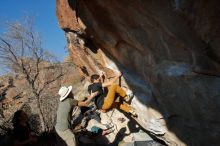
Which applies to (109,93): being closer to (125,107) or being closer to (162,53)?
(125,107)

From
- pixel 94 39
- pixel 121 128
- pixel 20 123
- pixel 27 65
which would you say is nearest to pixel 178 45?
pixel 94 39

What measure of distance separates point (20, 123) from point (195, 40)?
12.0 ft

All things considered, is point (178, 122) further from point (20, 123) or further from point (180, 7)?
point (20, 123)

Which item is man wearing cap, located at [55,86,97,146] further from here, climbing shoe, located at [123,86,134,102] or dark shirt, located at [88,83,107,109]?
climbing shoe, located at [123,86,134,102]

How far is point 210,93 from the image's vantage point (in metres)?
6.25

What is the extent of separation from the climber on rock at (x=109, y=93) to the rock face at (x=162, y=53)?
21 centimetres

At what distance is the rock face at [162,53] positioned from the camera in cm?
577

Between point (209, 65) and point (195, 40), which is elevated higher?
point (195, 40)

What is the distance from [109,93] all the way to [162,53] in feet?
5.47

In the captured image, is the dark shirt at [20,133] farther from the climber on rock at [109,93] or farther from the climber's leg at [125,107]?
the climber's leg at [125,107]

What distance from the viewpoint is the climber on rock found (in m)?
7.71

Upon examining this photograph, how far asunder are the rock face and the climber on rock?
208 mm

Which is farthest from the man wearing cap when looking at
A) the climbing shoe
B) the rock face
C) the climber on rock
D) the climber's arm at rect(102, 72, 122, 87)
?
the rock face

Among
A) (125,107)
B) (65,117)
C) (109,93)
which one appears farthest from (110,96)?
(65,117)
